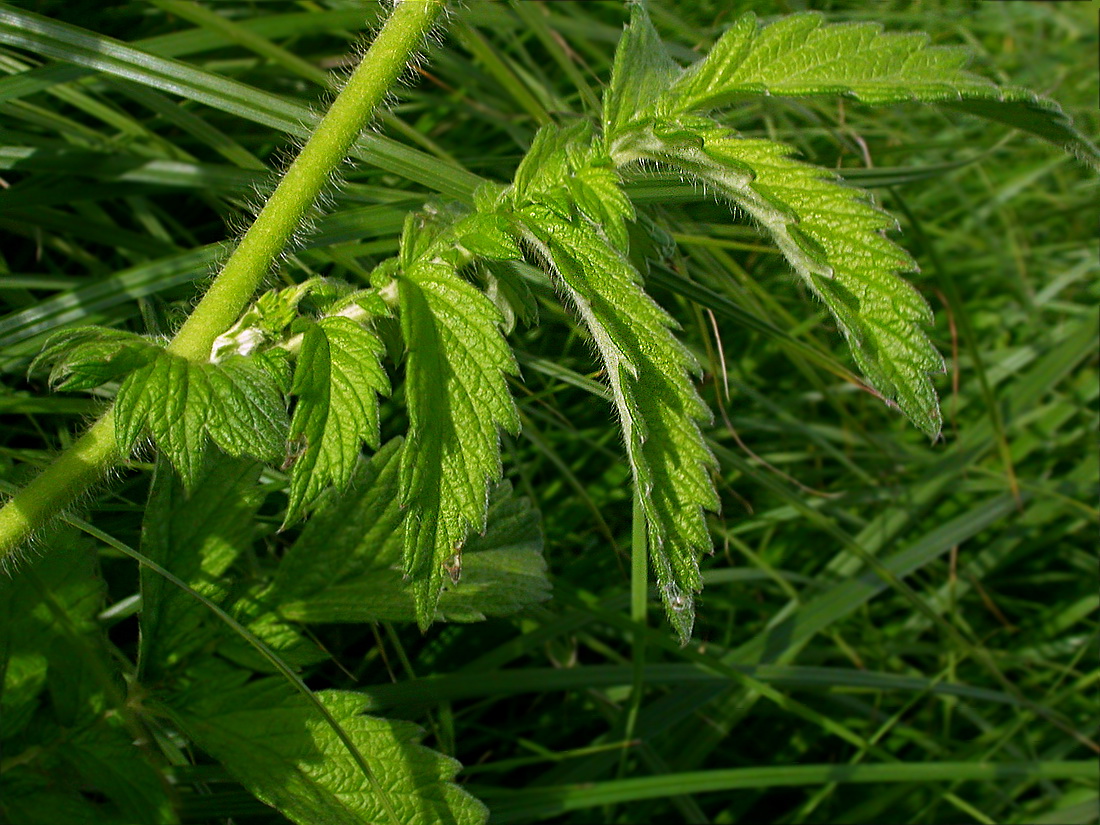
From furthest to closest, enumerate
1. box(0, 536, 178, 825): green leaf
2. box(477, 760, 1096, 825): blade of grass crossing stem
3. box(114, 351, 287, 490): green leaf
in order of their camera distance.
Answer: box(477, 760, 1096, 825): blade of grass crossing stem
box(0, 536, 178, 825): green leaf
box(114, 351, 287, 490): green leaf

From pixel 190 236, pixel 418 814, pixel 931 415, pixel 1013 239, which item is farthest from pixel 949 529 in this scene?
pixel 190 236

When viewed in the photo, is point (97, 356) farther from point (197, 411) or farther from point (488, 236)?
point (488, 236)

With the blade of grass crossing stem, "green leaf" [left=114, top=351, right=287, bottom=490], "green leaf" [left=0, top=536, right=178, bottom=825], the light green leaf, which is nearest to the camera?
"green leaf" [left=114, top=351, right=287, bottom=490]

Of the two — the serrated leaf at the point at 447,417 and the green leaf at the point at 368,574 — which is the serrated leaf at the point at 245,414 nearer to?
the serrated leaf at the point at 447,417

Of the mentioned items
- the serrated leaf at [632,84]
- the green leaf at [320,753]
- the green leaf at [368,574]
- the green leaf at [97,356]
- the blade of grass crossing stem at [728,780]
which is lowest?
the blade of grass crossing stem at [728,780]

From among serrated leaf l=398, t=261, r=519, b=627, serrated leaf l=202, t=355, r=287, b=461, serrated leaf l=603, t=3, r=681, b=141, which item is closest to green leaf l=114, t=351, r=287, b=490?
serrated leaf l=202, t=355, r=287, b=461

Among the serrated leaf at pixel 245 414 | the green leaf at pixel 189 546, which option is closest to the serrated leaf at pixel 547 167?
the serrated leaf at pixel 245 414

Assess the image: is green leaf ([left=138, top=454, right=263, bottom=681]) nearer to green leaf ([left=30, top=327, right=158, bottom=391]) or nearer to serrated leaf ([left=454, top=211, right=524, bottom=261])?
green leaf ([left=30, top=327, right=158, bottom=391])
